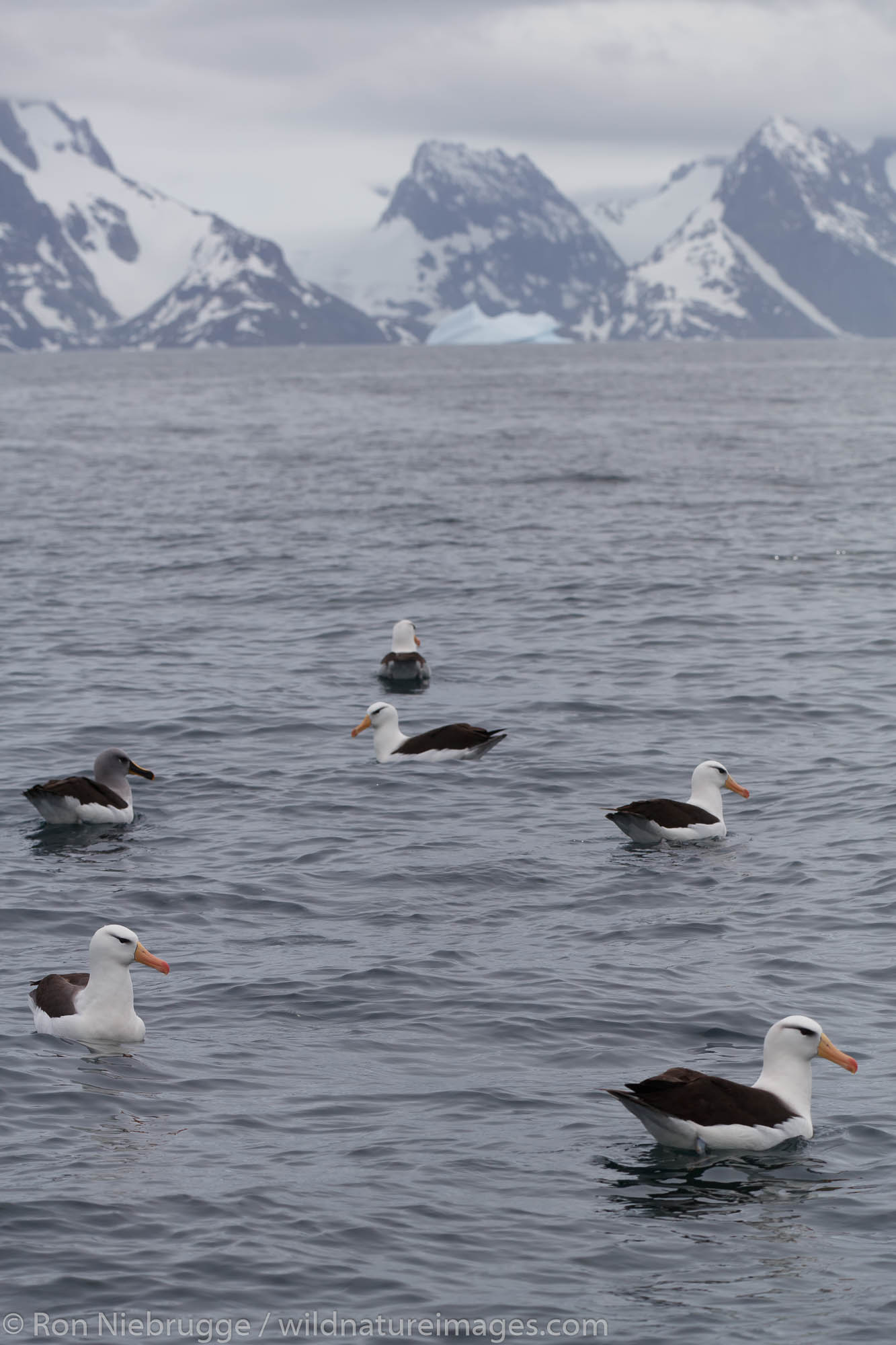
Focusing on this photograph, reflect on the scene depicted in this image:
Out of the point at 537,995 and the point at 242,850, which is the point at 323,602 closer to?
the point at 242,850

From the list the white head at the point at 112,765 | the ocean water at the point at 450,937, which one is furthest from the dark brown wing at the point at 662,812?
the white head at the point at 112,765

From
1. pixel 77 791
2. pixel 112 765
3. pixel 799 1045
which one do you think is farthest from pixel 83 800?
pixel 799 1045

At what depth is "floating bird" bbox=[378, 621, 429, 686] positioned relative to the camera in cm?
2589

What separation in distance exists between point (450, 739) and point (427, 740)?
0.34 metres

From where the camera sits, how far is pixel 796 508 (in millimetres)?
44812

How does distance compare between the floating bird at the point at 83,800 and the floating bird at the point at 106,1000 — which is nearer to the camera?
the floating bird at the point at 106,1000

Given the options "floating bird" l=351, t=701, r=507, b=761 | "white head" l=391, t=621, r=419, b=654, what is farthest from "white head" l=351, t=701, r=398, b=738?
"white head" l=391, t=621, r=419, b=654

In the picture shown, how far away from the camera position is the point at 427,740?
21531 millimetres

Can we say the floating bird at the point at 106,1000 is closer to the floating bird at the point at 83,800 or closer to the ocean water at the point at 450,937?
the ocean water at the point at 450,937

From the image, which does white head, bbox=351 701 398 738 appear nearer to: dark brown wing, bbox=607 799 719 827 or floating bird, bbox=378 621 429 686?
floating bird, bbox=378 621 429 686

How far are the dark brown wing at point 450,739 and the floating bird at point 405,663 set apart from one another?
4240 millimetres

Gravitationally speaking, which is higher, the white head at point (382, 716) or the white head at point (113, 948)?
the white head at point (382, 716)

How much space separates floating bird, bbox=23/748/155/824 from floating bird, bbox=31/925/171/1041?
216 inches

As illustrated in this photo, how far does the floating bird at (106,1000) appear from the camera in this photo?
1279 centimetres
